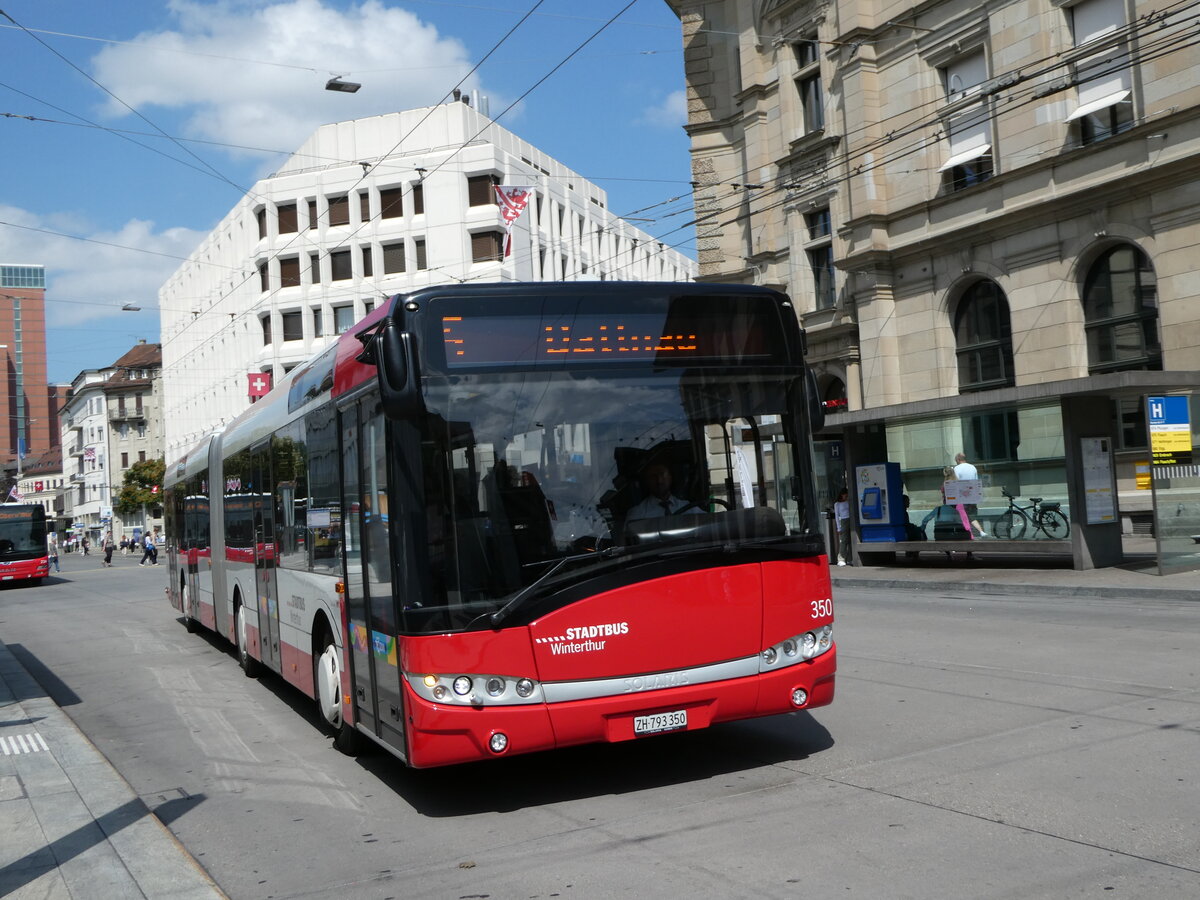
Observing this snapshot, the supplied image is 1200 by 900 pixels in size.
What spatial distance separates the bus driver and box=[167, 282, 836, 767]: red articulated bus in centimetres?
1

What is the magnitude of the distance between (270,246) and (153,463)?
35895 millimetres

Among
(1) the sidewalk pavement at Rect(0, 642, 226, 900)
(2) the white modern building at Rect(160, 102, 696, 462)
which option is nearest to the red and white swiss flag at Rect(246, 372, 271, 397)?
(2) the white modern building at Rect(160, 102, 696, 462)

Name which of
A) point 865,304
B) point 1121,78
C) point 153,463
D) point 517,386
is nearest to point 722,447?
point 517,386

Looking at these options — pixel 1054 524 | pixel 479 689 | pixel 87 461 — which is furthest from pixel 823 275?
pixel 87 461

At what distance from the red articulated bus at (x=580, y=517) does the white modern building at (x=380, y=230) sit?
45.5m

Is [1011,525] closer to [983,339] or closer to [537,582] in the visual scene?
[983,339]

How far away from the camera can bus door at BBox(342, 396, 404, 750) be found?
6.79 m

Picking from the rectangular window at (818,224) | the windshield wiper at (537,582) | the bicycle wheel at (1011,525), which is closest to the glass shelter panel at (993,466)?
the bicycle wheel at (1011,525)

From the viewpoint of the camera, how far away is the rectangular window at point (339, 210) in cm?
5862

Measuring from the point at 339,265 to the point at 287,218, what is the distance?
3969 mm

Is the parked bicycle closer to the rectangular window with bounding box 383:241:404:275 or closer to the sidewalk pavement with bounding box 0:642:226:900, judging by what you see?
the sidewalk pavement with bounding box 0:642:226:900

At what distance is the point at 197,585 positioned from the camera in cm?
1694

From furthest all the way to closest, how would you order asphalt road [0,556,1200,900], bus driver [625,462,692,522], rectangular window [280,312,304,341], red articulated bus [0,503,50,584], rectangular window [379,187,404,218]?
rectangular window [280,312,304,341] → rectangular window [379,187,404,218] → red articulated bus [0,503,50,584] → bus driver [625,462,692,522] → asphalt road [0,556,1200,900]

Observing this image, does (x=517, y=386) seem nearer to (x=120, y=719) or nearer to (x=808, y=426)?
(x=808, y=426)
